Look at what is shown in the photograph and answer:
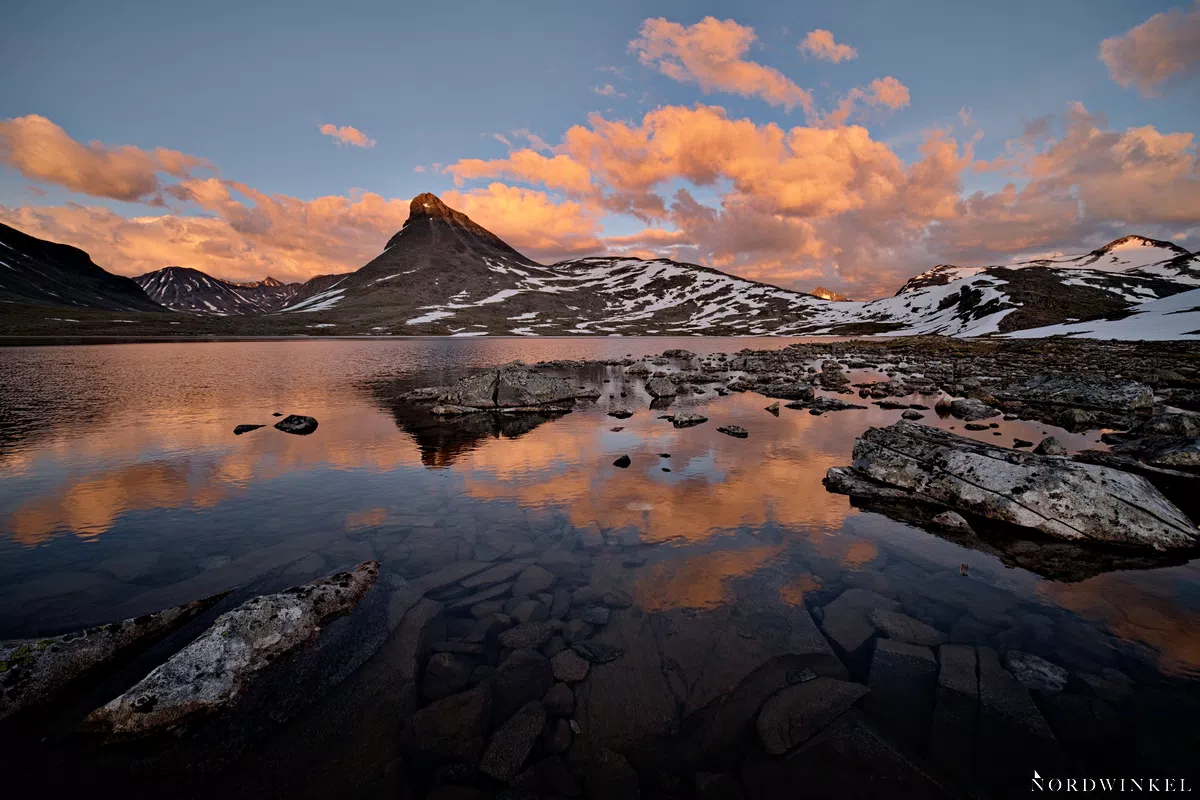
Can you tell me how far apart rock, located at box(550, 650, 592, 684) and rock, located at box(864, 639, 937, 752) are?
4208mm

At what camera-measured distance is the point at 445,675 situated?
7727 millimetres

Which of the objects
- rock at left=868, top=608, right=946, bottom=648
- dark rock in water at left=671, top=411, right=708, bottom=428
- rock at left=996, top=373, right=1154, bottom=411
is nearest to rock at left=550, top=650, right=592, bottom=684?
rock at left=868, top=608, right=946, bottom=648

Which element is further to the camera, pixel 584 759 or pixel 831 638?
pixel 831 638

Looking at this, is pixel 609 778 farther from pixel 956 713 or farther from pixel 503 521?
pixel 503 521

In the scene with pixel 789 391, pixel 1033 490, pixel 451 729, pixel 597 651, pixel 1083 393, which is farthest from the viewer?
pixel 789 391

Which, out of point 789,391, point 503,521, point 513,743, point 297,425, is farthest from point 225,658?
point 789,391

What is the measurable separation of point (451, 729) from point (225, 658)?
12.9 ft

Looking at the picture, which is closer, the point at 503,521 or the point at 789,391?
the point at 503,521

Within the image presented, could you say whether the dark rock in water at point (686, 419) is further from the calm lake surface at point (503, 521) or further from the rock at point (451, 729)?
the rock at point (451, 729)

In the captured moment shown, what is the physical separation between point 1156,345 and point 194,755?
10176 cm

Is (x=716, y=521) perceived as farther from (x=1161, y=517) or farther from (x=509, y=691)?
(x=1161, y=517)

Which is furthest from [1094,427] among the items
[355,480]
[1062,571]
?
[355,480]

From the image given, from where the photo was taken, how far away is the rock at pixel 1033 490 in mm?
11766

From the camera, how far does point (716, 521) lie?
1356cm
